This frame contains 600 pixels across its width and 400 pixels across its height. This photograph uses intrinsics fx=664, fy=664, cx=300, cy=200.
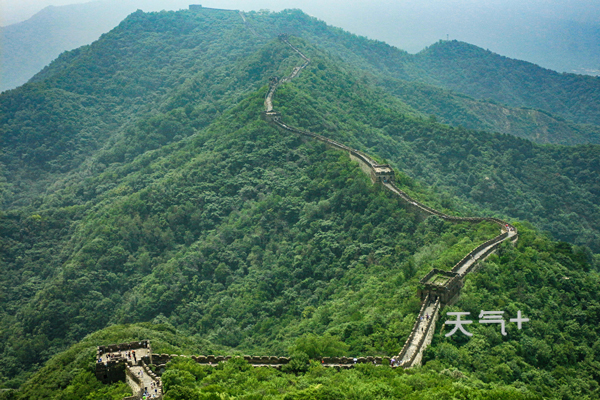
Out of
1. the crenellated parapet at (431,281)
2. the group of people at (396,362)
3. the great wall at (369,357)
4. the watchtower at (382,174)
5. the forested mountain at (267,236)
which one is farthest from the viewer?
the watchtower at (382,174)

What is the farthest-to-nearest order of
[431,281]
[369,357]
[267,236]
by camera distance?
[267,236] → [431,281] → [369,357]

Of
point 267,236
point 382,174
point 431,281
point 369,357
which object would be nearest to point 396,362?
point 369,357

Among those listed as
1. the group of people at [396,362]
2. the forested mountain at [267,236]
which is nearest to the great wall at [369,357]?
the group of people at [396,362]

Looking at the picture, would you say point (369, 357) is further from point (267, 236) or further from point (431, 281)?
point (267, 236)

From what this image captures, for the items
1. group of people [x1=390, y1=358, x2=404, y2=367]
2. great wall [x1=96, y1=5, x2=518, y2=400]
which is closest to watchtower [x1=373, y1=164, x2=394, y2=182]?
great wall [x1=96, y1=5, x2=518, y2=400]

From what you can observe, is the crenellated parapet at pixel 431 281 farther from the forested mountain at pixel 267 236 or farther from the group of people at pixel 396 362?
the forested mountain at pixel 267 236

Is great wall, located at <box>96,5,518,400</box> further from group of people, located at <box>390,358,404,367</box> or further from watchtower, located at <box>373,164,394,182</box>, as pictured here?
watchtower, located at <box>373,164,394,182</box>

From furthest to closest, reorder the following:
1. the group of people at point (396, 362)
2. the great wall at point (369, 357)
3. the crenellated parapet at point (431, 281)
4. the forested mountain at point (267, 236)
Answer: the forested mountain at point (267, 236)
the crenellated parapet at point (431, 281)
the group of people at point (396, 362)
the great wall at point (369, 357)

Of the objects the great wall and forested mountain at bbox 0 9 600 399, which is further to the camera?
forested mountain at bbox 0 9 600 399
